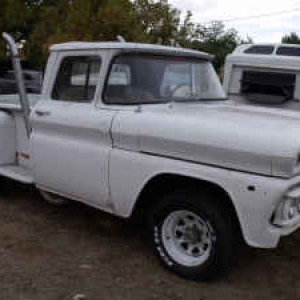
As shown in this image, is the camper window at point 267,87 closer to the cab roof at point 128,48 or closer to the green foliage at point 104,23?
the cab roof at point 128,48

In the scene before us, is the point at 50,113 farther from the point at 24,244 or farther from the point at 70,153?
the point at 24,244

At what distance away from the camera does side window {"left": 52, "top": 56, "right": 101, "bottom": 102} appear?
4457 millimetres

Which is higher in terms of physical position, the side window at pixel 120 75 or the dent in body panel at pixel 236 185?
the side window at pixel 120 75

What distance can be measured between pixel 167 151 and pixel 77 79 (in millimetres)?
1450

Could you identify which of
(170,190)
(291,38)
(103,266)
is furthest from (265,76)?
(291,38)

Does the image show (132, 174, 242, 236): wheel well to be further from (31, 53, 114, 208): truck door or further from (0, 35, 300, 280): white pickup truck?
(31, 53, 114, 208): truck door

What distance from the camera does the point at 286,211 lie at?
11.0ft

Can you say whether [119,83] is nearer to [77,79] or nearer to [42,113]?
[77,79]

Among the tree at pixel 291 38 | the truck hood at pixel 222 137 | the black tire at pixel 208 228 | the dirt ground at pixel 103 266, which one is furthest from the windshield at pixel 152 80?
the tree at pixel 291 38

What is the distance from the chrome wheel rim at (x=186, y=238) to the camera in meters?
3.78

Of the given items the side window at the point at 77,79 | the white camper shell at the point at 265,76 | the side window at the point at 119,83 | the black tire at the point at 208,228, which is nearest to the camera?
the black tire at the point at 208,228

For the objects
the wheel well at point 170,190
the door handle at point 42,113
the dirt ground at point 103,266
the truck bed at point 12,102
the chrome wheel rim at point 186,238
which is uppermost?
the door handle at point 42,113

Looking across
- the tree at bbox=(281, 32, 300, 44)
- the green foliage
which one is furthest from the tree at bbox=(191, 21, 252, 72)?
the green foliage

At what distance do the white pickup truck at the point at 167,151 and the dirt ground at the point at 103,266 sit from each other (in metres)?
0.24
